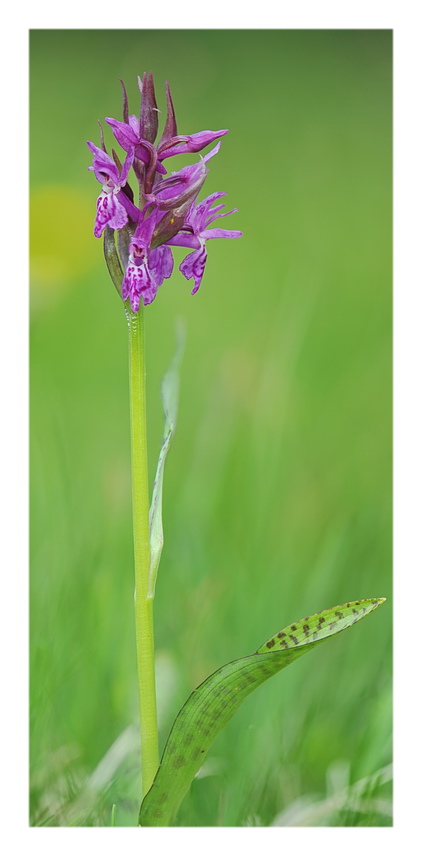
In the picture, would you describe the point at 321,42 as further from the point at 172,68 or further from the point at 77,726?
the point at 77,726

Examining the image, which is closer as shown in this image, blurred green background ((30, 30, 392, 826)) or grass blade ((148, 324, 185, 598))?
grass blade ((148, 324, 185, 598))

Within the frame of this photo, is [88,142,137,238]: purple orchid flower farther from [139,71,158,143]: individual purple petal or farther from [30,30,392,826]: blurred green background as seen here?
[30,30,392,826]: blurred green background

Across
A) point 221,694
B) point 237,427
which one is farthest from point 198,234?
point 237,427

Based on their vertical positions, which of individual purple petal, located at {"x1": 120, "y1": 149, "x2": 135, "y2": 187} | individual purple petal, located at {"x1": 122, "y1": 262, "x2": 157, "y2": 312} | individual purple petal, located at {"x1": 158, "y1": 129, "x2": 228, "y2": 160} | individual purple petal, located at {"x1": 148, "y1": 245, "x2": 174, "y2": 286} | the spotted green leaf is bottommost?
the spotted green leaf

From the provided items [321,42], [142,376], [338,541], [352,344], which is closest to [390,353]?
[352,344]

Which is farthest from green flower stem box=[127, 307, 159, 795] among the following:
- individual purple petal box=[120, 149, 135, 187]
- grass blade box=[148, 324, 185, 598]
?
individual purple petal box=[120, 149, 135, 187]

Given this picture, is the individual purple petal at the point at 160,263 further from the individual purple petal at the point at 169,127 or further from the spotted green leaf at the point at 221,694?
the spotted green leaf at the point at 221,694
